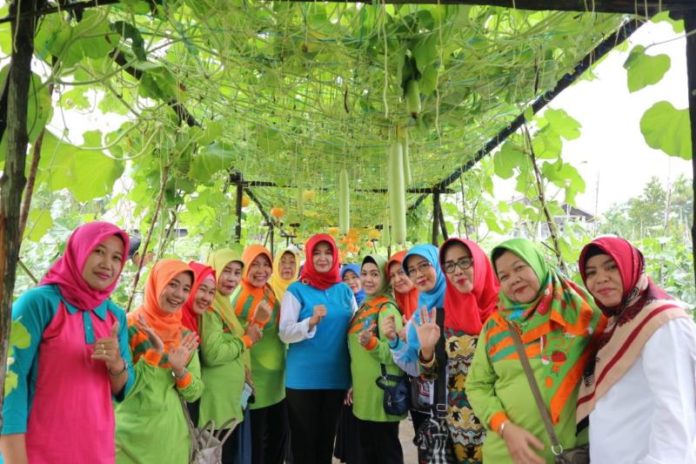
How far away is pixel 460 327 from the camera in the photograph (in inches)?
80.3

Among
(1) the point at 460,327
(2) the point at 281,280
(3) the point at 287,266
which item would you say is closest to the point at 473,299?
(1) the point at 460,327

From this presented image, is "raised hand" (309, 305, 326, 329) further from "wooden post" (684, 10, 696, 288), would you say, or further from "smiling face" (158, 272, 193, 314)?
"wooden post" (684, 10, 696, 288)

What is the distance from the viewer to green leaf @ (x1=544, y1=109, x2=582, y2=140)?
2389 mm

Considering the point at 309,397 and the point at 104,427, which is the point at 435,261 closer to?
the point at 309,397

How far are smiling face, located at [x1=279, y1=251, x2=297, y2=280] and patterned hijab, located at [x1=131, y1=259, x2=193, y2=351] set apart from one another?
180 centimetres

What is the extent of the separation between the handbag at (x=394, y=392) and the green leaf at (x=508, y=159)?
1.31 m

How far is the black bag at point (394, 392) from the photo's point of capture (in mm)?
2541

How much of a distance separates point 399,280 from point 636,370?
5.62ft

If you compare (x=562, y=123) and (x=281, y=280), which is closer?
(x=562, y=123)

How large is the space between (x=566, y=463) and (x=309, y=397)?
167 cm

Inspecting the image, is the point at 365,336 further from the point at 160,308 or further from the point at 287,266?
the point at 287,266

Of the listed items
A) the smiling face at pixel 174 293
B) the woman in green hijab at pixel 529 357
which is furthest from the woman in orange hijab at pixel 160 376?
the woman in green hijab at pixel 529 357

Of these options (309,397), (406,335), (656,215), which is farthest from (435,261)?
(656,215)

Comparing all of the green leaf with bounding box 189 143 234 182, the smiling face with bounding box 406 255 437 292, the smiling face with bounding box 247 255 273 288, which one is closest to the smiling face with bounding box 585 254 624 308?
the smiling face with bounding box 406 255 437 292
